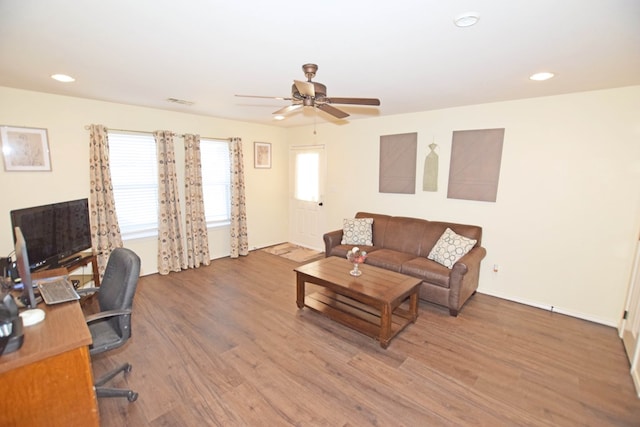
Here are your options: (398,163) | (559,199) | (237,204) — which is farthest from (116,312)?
(559,199)

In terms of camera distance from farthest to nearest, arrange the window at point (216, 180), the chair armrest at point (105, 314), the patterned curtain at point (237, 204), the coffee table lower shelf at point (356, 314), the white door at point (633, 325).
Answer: the patterned curtain at point (237, 204)
the window at point (216, 180)
the coffee table lower shelf at point (356, 314)
the white door at point (633, 325)
the chair armrest at point (105, 314)

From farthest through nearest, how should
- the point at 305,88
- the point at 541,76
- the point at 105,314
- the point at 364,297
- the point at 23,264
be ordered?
the point at 364,297 < the point at 541,76 < the point at 305,88 < the point at 105,314 < the point at 23,264

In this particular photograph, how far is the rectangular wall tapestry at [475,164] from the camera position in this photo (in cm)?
362

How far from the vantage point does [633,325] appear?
2.58m

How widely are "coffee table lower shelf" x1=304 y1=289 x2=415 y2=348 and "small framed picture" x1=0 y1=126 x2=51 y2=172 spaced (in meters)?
3.49

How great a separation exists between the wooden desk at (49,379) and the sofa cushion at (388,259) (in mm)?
3000

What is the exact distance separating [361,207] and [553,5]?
3720 mm

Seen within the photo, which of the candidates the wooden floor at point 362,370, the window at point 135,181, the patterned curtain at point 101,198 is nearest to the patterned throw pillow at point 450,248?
the wooden floor at point 362,370

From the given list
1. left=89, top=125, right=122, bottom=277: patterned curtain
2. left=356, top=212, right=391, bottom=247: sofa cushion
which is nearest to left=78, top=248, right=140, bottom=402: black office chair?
left=89, top=125, right=122, bottom=277: patterned curtain

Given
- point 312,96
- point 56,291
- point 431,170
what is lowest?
point 56,291

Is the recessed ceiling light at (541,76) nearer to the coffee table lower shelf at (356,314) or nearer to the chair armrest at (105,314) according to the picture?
the coffee table lower shelf at (356,314)

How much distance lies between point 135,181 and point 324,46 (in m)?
3.51

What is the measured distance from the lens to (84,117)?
3641mm

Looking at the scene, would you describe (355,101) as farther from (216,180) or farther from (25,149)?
(25,149)
